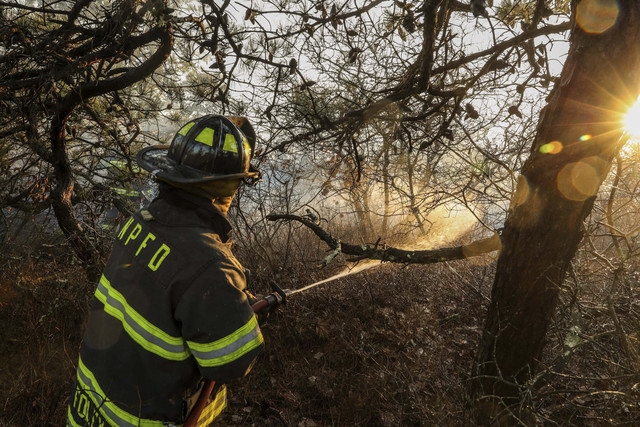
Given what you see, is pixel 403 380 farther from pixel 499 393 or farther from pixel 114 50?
pixel 114 50

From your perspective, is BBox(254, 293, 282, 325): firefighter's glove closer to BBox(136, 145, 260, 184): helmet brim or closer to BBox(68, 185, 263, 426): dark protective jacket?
BBox(68, 185, 263, 426): dark protective jacket

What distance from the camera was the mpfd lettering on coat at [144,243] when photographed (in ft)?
5.20

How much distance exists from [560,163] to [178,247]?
2.12 m

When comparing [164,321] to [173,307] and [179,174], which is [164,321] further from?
[179,174]

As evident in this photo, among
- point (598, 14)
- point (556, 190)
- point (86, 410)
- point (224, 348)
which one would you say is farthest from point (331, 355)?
point (598, 14)

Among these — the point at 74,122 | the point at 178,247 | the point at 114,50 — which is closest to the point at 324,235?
the point at 178,247

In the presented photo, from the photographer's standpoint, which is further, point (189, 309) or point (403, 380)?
point (403, 380)

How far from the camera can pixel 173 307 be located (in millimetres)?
1558

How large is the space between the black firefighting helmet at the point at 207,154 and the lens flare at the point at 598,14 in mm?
1993

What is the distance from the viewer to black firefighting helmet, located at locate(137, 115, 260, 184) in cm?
180

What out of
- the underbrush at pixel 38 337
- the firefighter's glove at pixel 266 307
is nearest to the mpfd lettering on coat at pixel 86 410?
the firefighter's glove at pixel 266 307

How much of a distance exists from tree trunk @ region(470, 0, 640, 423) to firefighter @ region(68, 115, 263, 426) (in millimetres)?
1463

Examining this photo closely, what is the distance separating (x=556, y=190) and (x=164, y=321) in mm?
2214

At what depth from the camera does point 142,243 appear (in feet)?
5.48
